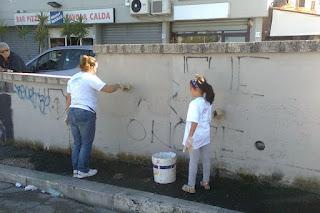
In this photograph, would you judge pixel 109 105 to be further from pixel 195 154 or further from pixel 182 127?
pixel 195 154

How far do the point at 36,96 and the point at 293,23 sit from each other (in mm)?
13886

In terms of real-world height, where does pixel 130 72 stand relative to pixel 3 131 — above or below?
above

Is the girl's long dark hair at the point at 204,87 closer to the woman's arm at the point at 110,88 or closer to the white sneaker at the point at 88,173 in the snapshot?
the woman's arm at the point at 110,88

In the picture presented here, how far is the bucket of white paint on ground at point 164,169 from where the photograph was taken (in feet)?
17.7

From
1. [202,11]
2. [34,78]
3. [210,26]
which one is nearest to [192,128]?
[34,78]

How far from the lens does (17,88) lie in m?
7.45

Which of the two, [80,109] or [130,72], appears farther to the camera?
[130,72]

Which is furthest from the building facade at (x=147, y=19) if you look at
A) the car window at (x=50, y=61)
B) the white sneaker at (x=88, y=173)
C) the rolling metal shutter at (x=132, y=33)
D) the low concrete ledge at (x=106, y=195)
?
the low concrete ledge at (x=106, y=195)

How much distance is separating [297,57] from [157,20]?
51.8 ft

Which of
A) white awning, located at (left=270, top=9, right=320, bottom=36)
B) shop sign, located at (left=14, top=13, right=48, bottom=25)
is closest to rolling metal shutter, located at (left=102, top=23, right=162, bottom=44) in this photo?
shop sign, located at (left=14, top=13, right=48, bottom=25)

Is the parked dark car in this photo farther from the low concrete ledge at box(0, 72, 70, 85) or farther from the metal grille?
the metal grille

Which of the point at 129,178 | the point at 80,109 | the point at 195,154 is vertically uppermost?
the point at 80,109

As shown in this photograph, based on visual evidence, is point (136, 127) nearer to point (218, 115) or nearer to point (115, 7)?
point (218, 115)

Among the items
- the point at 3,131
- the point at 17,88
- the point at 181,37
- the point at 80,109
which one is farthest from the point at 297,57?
the point at 181,37
